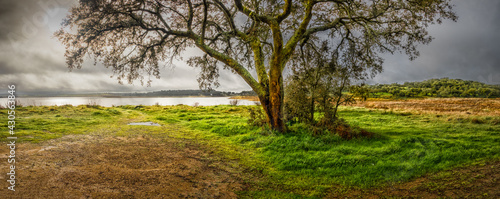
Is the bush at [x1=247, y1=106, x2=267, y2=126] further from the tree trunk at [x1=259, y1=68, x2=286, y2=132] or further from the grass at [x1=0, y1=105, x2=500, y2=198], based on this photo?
the grass at [x1=0, y1=105, x2=500, y2=198]

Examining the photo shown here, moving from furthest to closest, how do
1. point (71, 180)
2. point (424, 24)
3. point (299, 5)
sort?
point (299, 5) → point (424, 24) → point (71, 180)

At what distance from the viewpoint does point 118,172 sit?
579 cm

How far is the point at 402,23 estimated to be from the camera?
1129cm

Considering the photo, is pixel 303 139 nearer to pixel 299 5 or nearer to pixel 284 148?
pixel 284 148

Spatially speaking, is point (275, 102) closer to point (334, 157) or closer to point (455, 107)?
point (334, 157)

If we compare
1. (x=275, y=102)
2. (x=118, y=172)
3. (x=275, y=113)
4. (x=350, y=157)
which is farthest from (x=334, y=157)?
(x=118, y=172)

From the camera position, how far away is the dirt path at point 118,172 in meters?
4.60

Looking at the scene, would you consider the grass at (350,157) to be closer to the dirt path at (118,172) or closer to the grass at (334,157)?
the grass at (334,157)

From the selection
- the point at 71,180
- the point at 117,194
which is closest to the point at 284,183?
the point at 117,194

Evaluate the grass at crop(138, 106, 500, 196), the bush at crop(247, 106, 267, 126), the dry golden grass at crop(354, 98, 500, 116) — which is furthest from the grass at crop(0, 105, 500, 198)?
the dry golden grass at crop(354, 98, 500, 116)

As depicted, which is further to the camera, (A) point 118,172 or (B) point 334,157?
(B) point 334,157

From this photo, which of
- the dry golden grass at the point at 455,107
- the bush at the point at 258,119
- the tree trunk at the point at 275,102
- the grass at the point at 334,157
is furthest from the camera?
the dry golden grass at the point at 455,107

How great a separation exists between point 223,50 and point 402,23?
9.96 metres

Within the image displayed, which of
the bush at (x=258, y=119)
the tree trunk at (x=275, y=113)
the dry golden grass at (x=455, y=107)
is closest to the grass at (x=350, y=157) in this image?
the tree trunk at (x=275, y=113)
